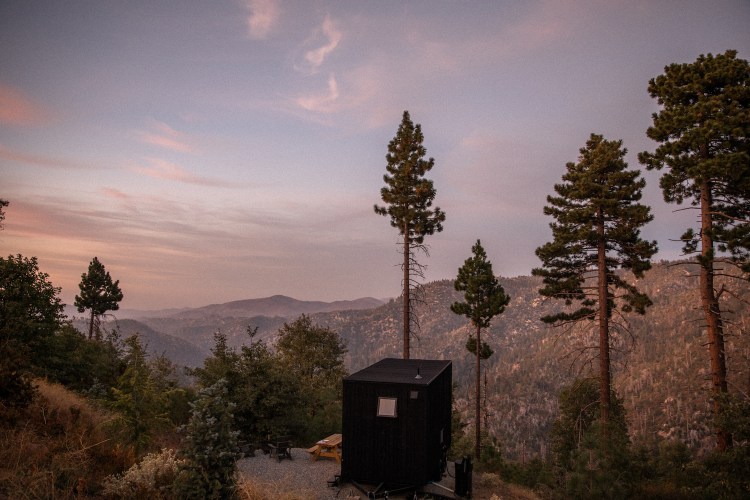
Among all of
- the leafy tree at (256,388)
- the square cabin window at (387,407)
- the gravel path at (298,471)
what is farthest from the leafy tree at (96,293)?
the square cabin window at (387,407)

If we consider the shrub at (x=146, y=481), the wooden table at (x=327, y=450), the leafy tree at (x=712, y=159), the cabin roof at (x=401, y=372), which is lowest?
the wooden table at (x=327, y=450)

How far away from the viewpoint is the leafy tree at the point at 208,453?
6418 millimetres

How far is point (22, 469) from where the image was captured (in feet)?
20.3

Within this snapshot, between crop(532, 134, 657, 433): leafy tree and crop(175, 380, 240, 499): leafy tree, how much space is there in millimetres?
16348

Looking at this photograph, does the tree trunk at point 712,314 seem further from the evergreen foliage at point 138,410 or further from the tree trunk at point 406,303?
the evergreen foliage at point 138,410

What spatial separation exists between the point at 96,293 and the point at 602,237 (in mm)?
44415

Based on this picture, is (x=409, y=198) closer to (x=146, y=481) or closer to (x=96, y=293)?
(x=146, y=481)

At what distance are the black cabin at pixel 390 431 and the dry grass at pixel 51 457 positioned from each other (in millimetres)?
7946

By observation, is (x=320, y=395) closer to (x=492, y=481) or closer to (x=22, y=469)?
(x=492, y=481)

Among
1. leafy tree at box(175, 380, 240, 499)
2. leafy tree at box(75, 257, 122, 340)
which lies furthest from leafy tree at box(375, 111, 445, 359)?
leafy tree at box(75, 257, 122, 340)

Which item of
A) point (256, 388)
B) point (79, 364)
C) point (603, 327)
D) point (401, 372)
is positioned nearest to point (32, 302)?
point (79, 364)

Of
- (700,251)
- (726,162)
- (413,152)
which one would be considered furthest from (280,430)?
(726,162)

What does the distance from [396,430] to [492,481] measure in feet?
18.7

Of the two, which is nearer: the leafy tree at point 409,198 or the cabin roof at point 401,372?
the cabin roof at point 401,372
